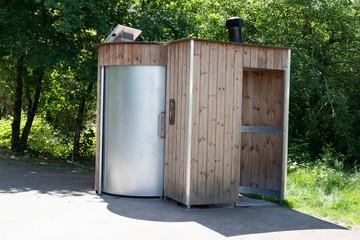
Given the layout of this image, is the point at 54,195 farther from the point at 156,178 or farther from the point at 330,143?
the point at 330,143

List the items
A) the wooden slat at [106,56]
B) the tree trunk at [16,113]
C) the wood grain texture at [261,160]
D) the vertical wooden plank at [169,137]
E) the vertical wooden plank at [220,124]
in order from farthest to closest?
1. the tree trunk at [16,113]
2. the wood grain texture at [261,160]
3. the wooden slat at [106,56]
4. the vertical wooden plank at [169,137]
5. the vertical wooden plank at [220,124]

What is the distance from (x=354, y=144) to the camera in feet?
39.5

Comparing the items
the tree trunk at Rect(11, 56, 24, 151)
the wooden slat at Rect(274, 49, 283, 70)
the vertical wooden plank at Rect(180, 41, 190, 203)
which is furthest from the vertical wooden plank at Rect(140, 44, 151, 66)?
the tree trunk at Rect(11, 56, 24, 151)

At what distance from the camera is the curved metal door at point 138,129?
7.40m

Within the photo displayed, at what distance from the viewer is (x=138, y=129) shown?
24.3 feet

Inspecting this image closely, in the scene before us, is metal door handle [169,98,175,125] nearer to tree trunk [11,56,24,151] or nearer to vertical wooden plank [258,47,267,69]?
vertical wooden plank [258,47,267,69]

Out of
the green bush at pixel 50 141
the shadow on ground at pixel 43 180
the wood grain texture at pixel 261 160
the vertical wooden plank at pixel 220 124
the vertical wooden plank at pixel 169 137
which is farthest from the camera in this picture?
the green bush at pixel 50 141

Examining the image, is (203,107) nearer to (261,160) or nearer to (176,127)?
(176,127)

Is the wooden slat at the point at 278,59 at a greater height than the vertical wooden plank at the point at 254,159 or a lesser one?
greater

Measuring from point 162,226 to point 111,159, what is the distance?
2308 mm

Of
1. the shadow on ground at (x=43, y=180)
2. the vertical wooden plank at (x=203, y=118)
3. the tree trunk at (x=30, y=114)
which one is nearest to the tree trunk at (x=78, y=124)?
the tree trunk at (x=30, y=114)

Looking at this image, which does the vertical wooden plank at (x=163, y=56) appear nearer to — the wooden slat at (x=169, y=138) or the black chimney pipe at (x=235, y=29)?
the wooden slat at (x=169, y=138)

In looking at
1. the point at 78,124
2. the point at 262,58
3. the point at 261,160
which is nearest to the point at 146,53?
the point at 262,58

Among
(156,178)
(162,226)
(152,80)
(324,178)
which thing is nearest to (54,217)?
(162,226)
